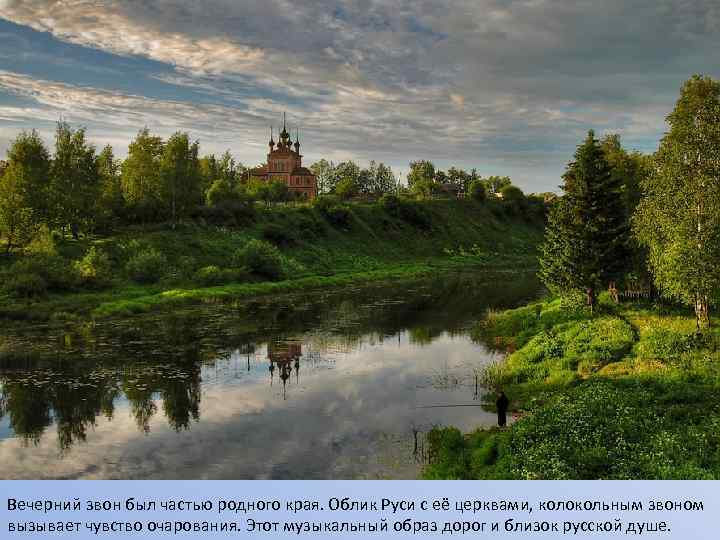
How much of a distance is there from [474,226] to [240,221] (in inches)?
2324

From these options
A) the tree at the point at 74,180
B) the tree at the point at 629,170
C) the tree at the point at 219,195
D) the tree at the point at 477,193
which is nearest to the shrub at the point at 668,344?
the tree at the point at 629,170

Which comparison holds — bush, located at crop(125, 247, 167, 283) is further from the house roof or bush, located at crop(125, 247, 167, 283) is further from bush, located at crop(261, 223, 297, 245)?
the house roof

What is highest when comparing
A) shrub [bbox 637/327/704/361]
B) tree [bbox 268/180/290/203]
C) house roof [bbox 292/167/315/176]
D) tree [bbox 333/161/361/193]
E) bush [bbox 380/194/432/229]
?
tree [bbox 333/161/361/193]

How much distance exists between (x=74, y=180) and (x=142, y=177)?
9598mm

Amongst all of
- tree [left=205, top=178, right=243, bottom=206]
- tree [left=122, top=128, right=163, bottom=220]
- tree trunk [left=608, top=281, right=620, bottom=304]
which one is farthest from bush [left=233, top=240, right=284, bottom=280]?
tree trunk [left=608, top=281, right=620, bottom=304]

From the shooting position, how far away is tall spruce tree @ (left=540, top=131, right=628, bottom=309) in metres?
35.2

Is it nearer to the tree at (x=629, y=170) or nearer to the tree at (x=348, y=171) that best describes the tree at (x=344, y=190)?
the tree at (x=348, y=171)

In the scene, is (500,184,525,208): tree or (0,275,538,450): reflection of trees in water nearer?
(0,275,538,450): reflection of trees in water

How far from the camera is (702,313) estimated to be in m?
28.5

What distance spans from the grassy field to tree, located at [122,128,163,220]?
3.41m

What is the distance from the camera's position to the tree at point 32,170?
51781 mm

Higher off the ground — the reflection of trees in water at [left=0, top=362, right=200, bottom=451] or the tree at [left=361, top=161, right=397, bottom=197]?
the tree at [left=361, top=161, right=397, bottom=197]

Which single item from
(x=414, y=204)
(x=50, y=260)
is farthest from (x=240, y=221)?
(x=414, y=204)

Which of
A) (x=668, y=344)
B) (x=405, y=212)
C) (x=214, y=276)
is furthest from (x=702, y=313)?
(x=405, y=212)
